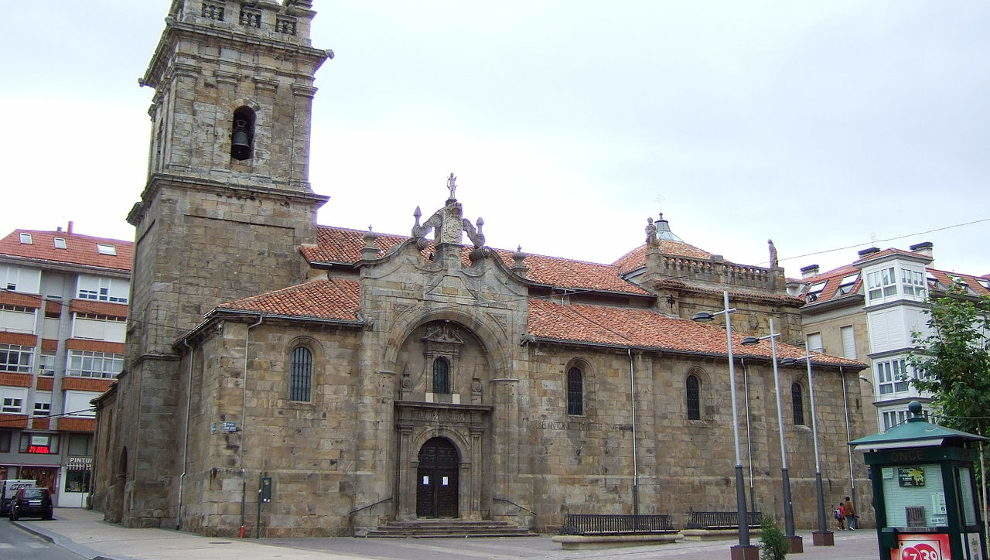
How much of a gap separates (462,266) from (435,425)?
6180 mm

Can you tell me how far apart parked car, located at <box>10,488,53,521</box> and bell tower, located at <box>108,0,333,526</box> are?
5772 millimetres

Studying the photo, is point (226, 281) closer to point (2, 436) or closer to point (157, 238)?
point (157, 238)

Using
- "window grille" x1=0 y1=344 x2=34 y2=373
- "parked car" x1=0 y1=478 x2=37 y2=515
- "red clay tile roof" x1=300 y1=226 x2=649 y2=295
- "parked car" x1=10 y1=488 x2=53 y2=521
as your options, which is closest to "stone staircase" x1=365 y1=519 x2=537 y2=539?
"red clay tile roof" x1=300 y1=226 x2=649 y2=295

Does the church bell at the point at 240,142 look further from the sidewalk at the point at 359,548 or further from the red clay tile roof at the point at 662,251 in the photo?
the red clay tile roof at the point at 662,251

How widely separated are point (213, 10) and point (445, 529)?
23.8 meters

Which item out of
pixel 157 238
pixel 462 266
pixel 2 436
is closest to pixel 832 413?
pixel 462 266

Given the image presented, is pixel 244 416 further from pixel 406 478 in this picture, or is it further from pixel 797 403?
pixel 797 403

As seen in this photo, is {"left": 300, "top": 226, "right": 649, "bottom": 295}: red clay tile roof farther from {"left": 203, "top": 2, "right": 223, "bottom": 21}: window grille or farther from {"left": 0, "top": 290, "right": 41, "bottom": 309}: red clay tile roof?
{"left": 0, "top": 290, "right": 41, "bottom": 309}: red clay tile roof

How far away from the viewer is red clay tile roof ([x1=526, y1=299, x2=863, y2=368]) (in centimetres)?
3831

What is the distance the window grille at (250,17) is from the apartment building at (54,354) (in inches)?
1168

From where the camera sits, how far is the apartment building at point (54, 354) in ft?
199

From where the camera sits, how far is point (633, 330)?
134 feet

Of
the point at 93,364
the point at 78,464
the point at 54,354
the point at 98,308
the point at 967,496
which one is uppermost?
the point at 98,308

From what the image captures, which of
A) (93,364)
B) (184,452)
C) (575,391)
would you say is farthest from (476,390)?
(93,364)
